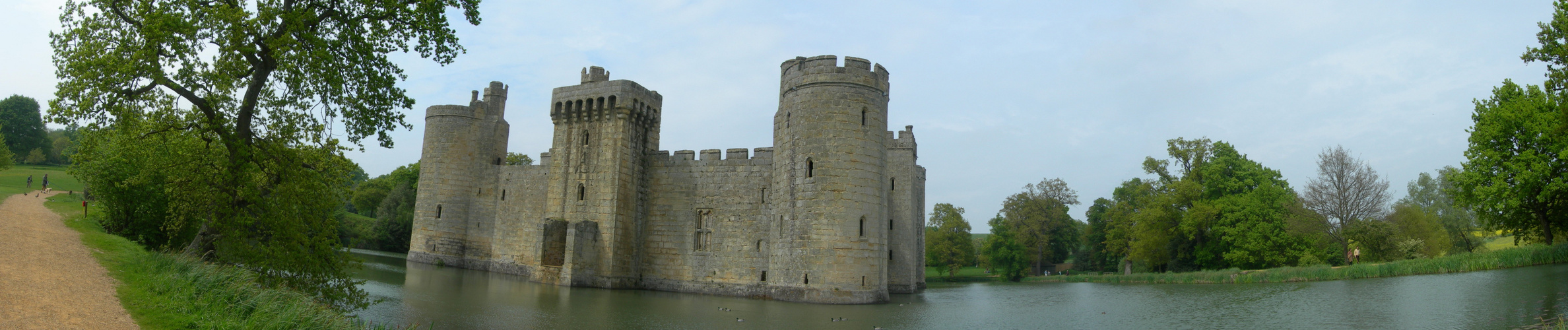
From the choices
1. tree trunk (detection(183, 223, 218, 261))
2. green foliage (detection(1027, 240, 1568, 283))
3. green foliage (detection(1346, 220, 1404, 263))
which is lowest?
tree trunk (detection(183, 223, 218, 261))

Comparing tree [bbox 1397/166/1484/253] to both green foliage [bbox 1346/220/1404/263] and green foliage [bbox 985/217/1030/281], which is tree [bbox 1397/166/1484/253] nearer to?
green foliage [bbox 1346/220/1404/263]

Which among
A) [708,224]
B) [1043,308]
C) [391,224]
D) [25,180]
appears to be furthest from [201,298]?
[391,224]

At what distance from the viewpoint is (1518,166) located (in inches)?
800

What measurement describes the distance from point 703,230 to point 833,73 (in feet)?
25.7

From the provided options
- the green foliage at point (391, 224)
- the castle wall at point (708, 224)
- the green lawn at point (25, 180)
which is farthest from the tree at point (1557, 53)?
the green foliage at point (391, 224)

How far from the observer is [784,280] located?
22.4 metres

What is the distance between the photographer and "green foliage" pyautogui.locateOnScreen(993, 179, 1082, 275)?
52125mm

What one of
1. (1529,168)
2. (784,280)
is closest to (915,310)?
(784,280)

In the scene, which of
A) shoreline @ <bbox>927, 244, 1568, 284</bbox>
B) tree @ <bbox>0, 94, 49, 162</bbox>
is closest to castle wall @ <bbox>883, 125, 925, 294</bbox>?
shoreline @ <bbox>927, 244, 1568, 284</bbox>

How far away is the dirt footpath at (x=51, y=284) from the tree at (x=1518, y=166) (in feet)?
96.4

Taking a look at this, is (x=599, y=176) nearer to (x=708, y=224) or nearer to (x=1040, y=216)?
(x=708, y=224)

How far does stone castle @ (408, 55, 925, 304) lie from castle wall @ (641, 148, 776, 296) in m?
0.05

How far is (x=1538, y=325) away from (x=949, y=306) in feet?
41.2

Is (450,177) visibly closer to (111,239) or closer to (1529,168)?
(111,239)
